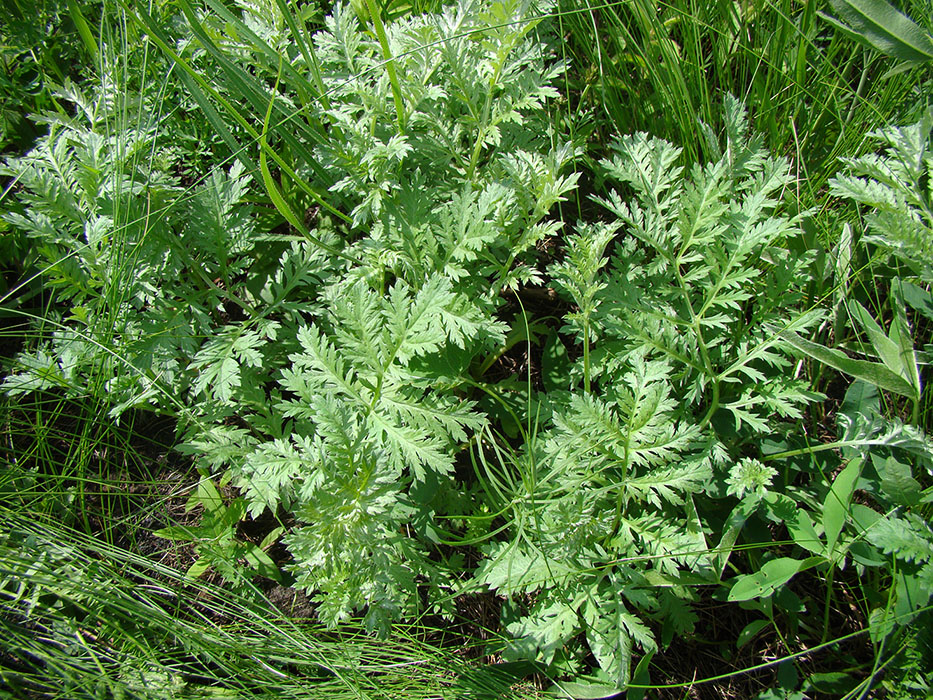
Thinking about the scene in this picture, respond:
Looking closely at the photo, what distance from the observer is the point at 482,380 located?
2660 mm

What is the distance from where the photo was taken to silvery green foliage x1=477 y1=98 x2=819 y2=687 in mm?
2014

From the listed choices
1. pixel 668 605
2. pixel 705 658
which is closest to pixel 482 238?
pixel 668 605

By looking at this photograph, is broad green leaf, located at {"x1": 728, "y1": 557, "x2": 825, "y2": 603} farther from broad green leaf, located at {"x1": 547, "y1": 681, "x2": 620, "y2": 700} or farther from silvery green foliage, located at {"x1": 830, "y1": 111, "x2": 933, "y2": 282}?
silvery green foliage, located at {"x1": 830, "y1": 111, "x2": 933, "y2": 282}

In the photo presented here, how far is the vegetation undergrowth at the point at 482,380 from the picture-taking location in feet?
6.66

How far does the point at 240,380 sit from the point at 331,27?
1.34 meters

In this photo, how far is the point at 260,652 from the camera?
7.36ft

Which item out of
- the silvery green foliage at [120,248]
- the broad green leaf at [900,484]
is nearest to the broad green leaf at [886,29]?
the broad green leaf at [900,484]

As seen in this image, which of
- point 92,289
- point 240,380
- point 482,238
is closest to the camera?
point 482,238

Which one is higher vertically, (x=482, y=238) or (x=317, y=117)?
(x=317, y=117)

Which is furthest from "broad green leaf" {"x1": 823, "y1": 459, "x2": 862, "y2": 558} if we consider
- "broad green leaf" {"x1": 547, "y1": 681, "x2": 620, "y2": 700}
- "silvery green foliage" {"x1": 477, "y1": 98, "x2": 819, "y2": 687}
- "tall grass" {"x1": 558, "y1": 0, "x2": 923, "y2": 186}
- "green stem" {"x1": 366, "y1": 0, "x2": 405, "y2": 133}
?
"green stem" {"x1": 366, "y1": 0, "x2": 405, "y2": 133}

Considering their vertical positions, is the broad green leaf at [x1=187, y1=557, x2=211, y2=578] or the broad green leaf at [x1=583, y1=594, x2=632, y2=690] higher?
the broad green leaf at [x1=187, y1=557, x2=211, y2=578]

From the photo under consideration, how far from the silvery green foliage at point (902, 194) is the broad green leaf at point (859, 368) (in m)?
0.32

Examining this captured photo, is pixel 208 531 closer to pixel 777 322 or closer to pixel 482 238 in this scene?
pixel 482 238

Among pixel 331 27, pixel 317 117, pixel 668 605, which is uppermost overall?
pixel 331 27
